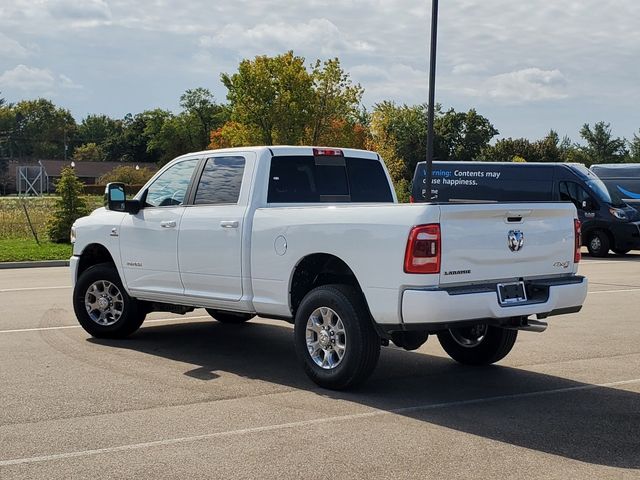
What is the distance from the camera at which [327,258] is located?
7.38 m

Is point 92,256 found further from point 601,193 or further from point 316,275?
point 601,193

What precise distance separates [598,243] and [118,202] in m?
18.4

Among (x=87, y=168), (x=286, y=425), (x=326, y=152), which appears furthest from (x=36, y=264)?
(x=87, y=168)

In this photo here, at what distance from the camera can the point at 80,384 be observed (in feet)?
23.9

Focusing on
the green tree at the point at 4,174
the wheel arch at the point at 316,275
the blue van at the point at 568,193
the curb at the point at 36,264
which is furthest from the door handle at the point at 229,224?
the green tree at the point at 4,174

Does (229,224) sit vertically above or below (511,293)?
above

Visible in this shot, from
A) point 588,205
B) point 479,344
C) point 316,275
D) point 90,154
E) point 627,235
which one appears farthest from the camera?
point 90,154

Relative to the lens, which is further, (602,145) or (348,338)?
(602,145)

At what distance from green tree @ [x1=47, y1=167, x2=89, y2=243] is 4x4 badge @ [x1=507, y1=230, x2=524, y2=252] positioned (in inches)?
749

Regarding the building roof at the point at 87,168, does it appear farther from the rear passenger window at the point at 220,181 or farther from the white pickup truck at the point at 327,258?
the rear passenger window at the point at 220,181

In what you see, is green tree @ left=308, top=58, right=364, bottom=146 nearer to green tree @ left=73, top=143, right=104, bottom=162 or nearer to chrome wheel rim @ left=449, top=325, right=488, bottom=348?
chrome wheel rim @ left=449, top=325, right=488, bottom=348

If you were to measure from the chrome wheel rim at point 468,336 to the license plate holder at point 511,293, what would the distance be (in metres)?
1.31

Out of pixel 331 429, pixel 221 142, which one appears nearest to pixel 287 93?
pixel 221 142

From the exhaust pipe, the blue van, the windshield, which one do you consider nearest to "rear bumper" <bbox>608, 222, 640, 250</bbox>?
the blue van
